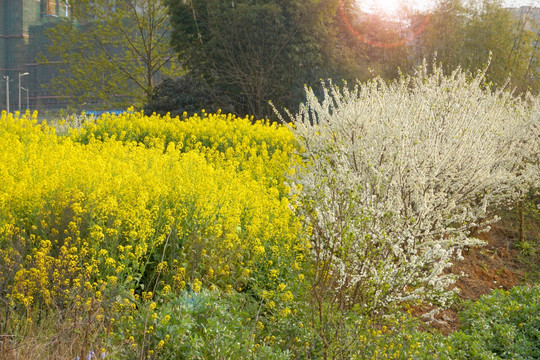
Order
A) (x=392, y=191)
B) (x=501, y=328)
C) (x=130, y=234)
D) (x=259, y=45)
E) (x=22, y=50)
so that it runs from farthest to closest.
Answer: (x=22, y=50) < (x=259, y=45) < (x=392, y=191) < (x=501, y=328) < (x=130, y=234)

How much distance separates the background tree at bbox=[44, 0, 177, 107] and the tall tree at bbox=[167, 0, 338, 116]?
2490 mm

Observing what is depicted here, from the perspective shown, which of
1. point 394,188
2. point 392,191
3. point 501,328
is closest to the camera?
point 501,328

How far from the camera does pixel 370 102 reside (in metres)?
6.46

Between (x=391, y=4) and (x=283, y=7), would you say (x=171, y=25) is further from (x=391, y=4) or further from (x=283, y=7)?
(x=391, y=4)

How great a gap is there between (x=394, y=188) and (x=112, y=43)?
58.1 feet

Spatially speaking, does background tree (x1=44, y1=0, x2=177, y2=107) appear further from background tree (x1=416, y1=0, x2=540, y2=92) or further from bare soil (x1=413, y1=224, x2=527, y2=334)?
bare soil (x1=413, y1=224, x2=527, y2=334)

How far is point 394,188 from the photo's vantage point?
5.33 m

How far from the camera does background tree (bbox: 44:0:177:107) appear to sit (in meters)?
20.2

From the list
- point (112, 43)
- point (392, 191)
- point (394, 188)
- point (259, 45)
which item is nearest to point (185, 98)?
point (259, 45)

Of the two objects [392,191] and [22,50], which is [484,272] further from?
[22,50]

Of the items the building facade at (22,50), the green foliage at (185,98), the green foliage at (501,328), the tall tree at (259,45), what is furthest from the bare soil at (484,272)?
the building facade at (22,50)

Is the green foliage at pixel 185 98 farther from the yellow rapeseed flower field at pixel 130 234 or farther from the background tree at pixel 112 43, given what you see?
the yellow rapeseed flower field at pixel 130 234

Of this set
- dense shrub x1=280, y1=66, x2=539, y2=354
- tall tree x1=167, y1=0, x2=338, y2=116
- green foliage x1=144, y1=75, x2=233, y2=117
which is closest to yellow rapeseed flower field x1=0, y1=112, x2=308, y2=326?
dense shrub x1=280, y1=66, x2=539, y2=354

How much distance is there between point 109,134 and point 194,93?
7587 millimetres
